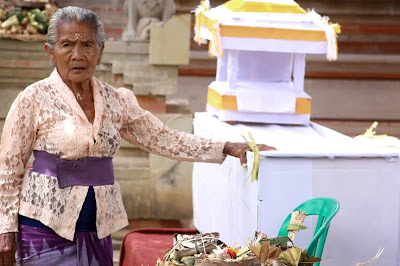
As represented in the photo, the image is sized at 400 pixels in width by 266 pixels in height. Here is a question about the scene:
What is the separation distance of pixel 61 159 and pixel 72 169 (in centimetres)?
6

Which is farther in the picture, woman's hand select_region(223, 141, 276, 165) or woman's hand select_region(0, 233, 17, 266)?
woman's hand select_region(223, 141, 276, 165)

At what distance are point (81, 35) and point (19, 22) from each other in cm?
374

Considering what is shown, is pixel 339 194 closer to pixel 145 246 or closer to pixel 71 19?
pixel 71 19

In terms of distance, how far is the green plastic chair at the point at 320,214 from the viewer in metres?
3.10

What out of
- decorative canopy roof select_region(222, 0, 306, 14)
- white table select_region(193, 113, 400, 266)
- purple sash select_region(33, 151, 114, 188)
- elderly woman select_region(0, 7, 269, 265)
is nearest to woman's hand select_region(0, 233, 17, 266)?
elderly woman select_region(0, 7, 269, 265)

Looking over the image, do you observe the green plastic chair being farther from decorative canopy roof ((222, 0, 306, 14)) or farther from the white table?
decorative canopy roof ((222, 0, 306, 14))

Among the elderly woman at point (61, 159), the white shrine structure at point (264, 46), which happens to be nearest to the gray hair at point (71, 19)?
the elderly woman at point (61, 159)

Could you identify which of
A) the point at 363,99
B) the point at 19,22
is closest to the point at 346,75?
the point at 363,99

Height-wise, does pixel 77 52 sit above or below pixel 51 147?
above

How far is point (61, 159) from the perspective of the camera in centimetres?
328

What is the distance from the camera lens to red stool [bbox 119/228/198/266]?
4.49 metres

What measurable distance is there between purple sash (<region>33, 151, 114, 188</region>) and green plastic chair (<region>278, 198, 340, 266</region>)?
736 millimetres

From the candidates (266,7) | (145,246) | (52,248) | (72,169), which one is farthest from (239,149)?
(145,246)

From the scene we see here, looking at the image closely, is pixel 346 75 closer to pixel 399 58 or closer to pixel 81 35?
pixel 399 58
